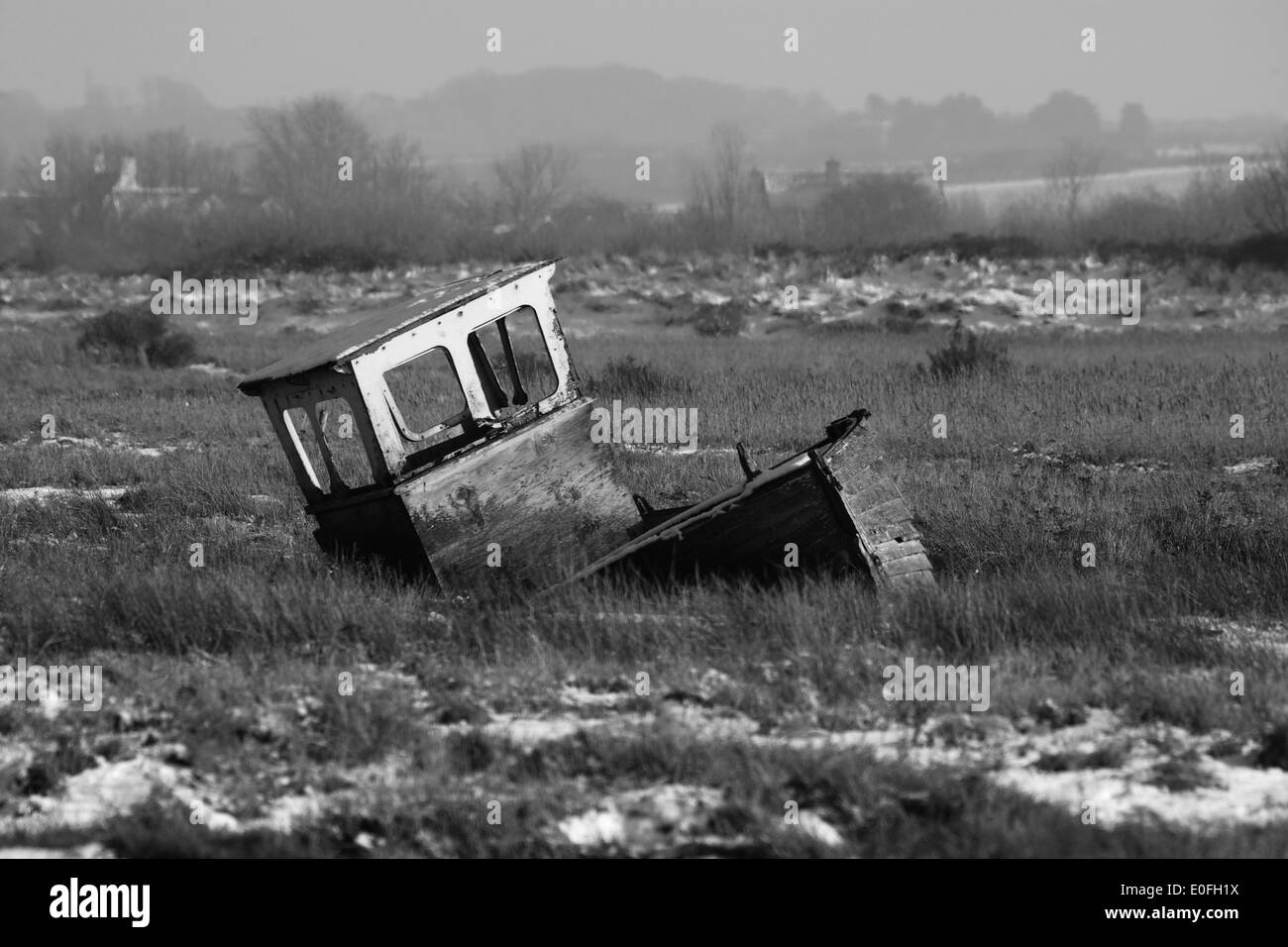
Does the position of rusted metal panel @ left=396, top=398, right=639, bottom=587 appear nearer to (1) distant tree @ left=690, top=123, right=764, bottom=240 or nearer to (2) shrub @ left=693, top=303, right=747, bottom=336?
(2) shrub @ left=693, top=303, right=747, bottom=336

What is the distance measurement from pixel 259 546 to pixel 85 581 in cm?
142

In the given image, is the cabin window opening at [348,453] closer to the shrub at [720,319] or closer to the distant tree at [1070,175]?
Result: the shrub at [720,319]

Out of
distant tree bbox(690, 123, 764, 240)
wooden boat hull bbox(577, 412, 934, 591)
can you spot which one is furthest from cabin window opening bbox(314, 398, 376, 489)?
distant tree bbox(690, 123, 764, 240)

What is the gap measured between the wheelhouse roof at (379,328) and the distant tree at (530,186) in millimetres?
52780

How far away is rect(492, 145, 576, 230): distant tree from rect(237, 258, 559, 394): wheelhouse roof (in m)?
52.8

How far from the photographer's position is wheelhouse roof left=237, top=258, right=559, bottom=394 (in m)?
7.44

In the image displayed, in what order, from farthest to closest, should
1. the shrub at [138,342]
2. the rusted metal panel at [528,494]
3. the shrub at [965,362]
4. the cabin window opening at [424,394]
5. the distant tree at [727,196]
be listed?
the distant tree at [727,196] → the shrub at [138,342] → the shrub at [965,362] → the cabin window opening at [424,394] → the rusted metal panel at [528,494]

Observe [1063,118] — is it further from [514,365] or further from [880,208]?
[514,365]

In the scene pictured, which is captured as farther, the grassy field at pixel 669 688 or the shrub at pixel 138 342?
the shrub at pixel 138 342

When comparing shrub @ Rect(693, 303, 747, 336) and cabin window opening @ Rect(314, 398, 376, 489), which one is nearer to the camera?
cabin window opening @ Rect(314, 398, 376, 489)

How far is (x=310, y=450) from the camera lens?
14.5m

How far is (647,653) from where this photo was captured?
6746 mm

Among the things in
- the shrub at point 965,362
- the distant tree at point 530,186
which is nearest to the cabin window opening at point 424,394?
the shrub at point 965,362

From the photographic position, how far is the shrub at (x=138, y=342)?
23.1 metres
